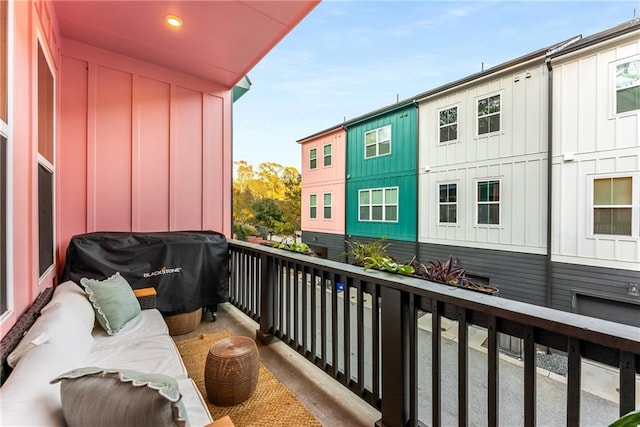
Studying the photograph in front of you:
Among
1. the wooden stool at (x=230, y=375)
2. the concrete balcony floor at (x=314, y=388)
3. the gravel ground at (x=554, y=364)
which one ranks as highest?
the wooden stool at (x=230, y=375)

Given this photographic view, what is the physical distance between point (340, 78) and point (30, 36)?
10417mm

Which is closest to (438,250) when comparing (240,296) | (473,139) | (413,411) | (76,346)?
(473,139)

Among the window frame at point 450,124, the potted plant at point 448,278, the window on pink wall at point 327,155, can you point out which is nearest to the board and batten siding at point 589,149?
the window frame at point 450,124

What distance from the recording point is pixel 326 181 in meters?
11.3

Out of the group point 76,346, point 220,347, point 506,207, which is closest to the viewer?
point 76,346

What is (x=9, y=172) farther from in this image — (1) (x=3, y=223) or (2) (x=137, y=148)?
(2) (x=137, y=148)

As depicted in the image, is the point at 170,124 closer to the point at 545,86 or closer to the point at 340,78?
the point at 545,86

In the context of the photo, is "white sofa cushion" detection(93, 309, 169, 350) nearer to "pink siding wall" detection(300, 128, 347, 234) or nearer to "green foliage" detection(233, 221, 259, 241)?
"pink siding wall" detection(300, 128, 347, 234)

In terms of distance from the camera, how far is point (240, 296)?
3451 millimetres

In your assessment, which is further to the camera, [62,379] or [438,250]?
[438,250]

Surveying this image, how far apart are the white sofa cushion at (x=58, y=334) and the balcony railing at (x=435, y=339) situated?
1.40 meters

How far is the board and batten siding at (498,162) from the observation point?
19.3ft

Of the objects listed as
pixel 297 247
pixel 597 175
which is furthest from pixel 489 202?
pixel 297 247

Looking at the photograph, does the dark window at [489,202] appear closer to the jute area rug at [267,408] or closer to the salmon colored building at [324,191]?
the salmon colored building at [324,191]
